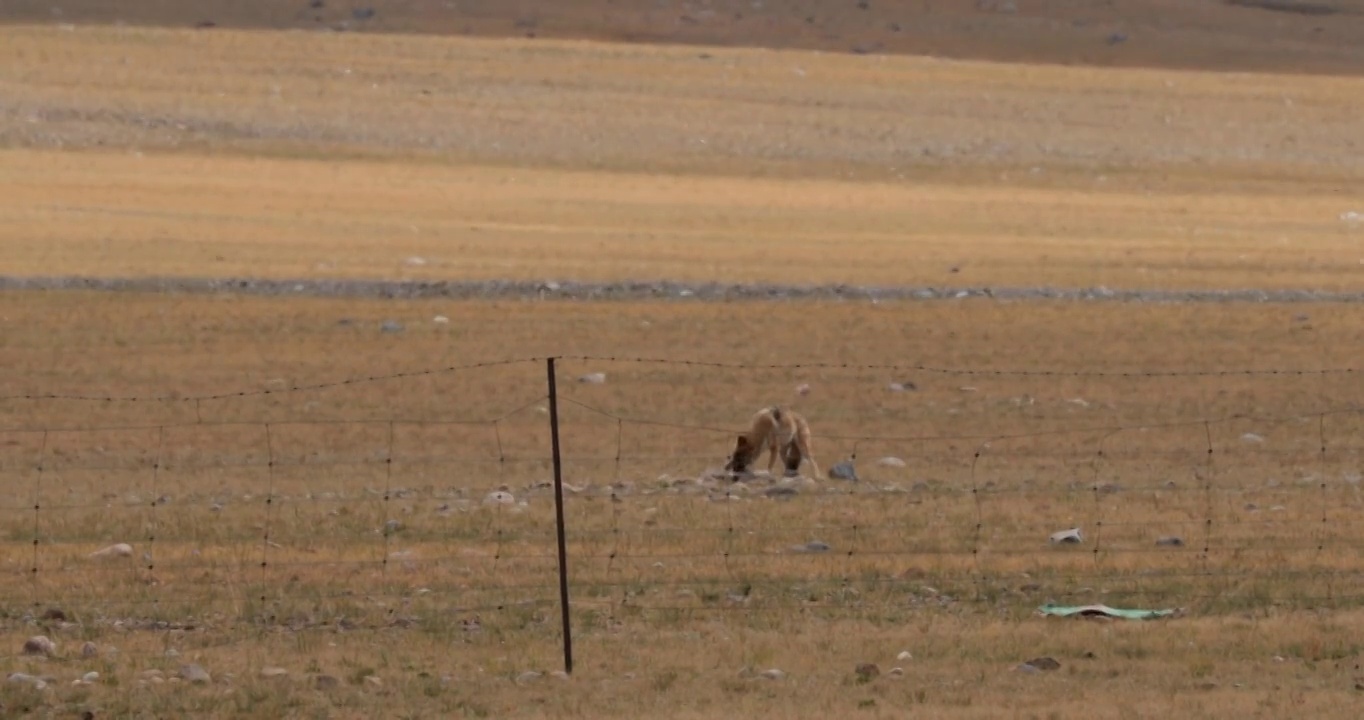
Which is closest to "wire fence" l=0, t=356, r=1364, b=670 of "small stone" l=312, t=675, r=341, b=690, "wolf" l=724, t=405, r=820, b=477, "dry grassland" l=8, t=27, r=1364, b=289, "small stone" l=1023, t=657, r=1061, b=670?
"wolf" l=724, t=405, r=820, b=477

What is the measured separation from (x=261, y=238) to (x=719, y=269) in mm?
7032

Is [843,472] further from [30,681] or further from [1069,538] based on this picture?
[30,681]

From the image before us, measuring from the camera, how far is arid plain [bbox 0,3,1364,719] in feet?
32.4

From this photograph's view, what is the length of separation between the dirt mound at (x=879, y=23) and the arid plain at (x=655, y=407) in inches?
379

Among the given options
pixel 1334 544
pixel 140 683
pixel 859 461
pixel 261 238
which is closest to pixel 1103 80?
pixel 261 238

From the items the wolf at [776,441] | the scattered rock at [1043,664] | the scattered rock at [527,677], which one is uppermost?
the wolf at [776,441]

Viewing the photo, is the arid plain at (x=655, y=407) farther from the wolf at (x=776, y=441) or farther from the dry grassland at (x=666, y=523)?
the wolf at (x=776, y=441)

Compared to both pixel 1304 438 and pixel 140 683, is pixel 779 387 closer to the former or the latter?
pixel 1304 438

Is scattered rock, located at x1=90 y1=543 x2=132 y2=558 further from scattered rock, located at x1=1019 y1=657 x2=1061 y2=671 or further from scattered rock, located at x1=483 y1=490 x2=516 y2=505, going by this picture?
scattered rock, located at x1=1019 y1=657 x2=1061 y2=671

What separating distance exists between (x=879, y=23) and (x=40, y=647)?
200ft

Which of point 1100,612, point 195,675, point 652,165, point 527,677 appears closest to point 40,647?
point 195,675

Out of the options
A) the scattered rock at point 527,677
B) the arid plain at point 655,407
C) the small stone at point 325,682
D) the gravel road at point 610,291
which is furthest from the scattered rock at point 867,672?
the gravel road at point 610,291

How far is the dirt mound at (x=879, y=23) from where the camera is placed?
206 feet

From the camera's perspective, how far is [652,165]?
45.8m
